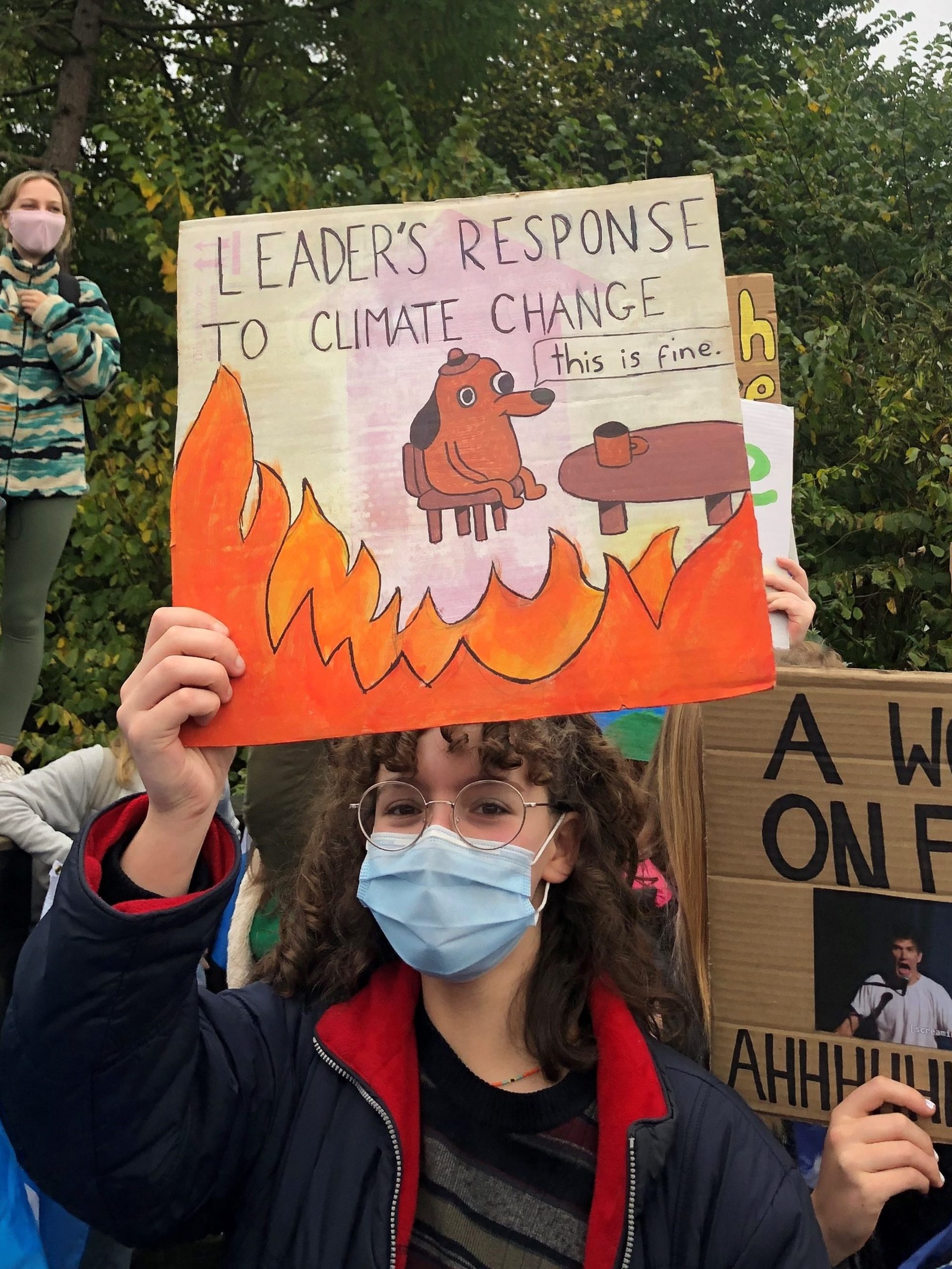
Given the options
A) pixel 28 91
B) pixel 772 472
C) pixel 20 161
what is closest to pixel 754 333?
pixel 772 472

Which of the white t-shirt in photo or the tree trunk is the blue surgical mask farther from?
the tree trunk

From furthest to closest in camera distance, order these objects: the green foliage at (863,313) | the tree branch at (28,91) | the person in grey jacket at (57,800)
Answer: the tree branch at (28,91) < the green foliage at (863,313) < the person in grey jacket at (57,800)

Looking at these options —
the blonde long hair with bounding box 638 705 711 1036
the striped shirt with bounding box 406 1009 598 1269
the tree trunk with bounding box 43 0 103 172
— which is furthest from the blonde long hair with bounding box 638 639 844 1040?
the tree trunk with bounding box 43 0 103 172

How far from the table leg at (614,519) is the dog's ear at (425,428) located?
0.24 metres

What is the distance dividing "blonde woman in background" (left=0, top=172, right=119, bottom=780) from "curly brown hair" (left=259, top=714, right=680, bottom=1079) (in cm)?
220

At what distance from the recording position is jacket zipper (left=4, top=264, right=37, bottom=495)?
3709 mm

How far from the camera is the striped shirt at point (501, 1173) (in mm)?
1448

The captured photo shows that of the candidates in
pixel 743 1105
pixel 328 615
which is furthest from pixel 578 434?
pixel 743 1105

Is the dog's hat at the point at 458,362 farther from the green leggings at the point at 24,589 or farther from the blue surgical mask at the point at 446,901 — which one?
the green leggings at the point at 24,589

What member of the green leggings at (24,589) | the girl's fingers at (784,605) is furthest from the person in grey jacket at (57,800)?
the girl's fingers at (784,605)

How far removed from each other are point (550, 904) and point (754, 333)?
72.3 inches

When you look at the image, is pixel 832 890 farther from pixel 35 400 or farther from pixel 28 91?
pixel 28 91

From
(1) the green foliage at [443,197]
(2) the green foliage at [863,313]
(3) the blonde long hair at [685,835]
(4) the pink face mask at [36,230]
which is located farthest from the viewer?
(1) the green foliage at [443,197]

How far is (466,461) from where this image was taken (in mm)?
1468
